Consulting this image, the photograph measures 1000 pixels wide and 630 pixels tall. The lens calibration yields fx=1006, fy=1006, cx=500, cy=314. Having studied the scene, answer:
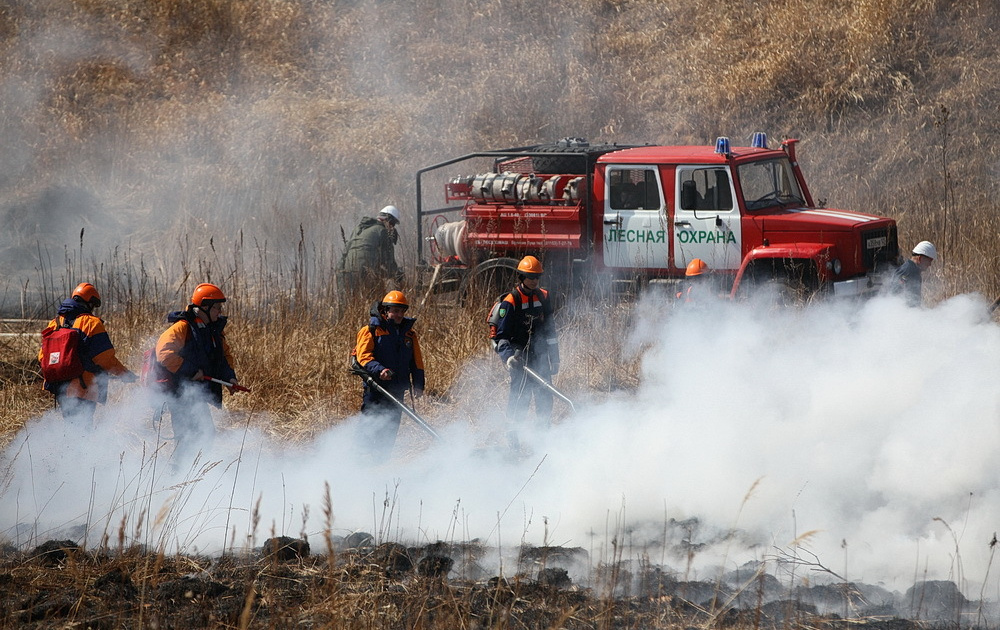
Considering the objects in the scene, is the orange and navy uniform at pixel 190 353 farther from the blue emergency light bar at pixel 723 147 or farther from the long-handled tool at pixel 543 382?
the blue emergency light bar at pixel 723 147

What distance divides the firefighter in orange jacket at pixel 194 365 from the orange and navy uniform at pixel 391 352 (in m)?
1.04

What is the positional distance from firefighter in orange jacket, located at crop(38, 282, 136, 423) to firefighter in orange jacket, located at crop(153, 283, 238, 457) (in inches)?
18.0

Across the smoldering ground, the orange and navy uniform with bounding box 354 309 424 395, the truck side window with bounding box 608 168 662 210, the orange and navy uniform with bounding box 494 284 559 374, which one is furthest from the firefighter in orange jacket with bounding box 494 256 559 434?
the truck side window with bounding box 608 168 662 210

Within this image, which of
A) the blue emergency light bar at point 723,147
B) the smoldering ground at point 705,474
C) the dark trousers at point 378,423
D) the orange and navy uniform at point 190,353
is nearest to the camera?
the smoldering ground at point 705,474

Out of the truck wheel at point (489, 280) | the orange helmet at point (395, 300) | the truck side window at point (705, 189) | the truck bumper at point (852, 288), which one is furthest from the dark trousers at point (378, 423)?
the truck bumper at point (852, 288)

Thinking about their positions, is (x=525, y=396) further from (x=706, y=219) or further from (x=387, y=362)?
(x=706, y=219)

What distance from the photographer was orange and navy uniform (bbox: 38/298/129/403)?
7645mm

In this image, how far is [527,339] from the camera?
27.9 ft

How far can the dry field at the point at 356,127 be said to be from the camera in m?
10.8

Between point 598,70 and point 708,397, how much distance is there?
16.0 metres

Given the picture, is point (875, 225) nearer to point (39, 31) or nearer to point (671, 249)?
point (671, 249)

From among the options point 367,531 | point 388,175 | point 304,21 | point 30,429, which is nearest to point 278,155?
point 388,175

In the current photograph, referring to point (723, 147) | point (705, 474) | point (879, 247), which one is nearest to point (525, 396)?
point (705, 474)

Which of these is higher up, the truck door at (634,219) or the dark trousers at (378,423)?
the truck door at (634,219)
